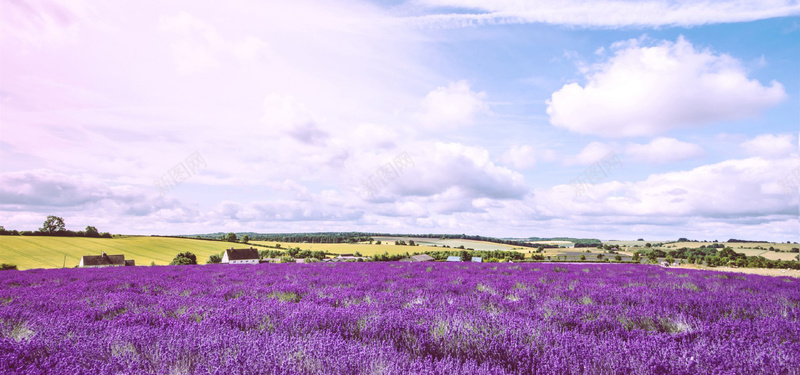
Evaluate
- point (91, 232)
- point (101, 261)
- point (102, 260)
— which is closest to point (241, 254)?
point (102, 260)

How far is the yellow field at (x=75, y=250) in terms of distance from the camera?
140 feet

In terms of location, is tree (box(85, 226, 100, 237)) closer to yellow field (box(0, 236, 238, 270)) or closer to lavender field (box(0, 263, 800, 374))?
yellow field (box(0, 236, 238, 270))

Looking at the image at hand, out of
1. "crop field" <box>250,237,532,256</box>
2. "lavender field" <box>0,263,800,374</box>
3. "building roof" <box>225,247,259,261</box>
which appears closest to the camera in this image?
"lavender field" <box>0,263,800,374</box>

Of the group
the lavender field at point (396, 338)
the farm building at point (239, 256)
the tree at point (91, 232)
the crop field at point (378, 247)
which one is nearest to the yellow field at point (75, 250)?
the farm building at point (239, 256)

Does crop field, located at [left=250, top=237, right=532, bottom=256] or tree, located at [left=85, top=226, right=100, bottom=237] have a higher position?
tree, located at [left=85, top=226, right=100, bottom=237]

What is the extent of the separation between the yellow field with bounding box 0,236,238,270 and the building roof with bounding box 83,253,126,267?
2.54m

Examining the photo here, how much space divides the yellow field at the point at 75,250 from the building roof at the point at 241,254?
14.3ft

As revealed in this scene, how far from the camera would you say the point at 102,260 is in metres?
43.8

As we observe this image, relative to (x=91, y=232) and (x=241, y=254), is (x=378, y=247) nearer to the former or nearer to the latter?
(x=241, y=254)

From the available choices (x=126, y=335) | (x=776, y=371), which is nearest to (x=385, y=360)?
(x=126, y=335)

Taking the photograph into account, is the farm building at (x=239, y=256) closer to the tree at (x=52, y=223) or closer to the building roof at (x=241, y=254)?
the building roof at (x=241, y=254)

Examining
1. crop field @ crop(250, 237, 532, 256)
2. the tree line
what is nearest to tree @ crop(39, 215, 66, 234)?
the tree line

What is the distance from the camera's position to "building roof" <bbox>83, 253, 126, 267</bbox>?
141 ft

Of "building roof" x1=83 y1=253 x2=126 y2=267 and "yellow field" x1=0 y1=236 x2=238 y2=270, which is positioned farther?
"building roof" x1=83 y1=253 x2=126 y2=267
